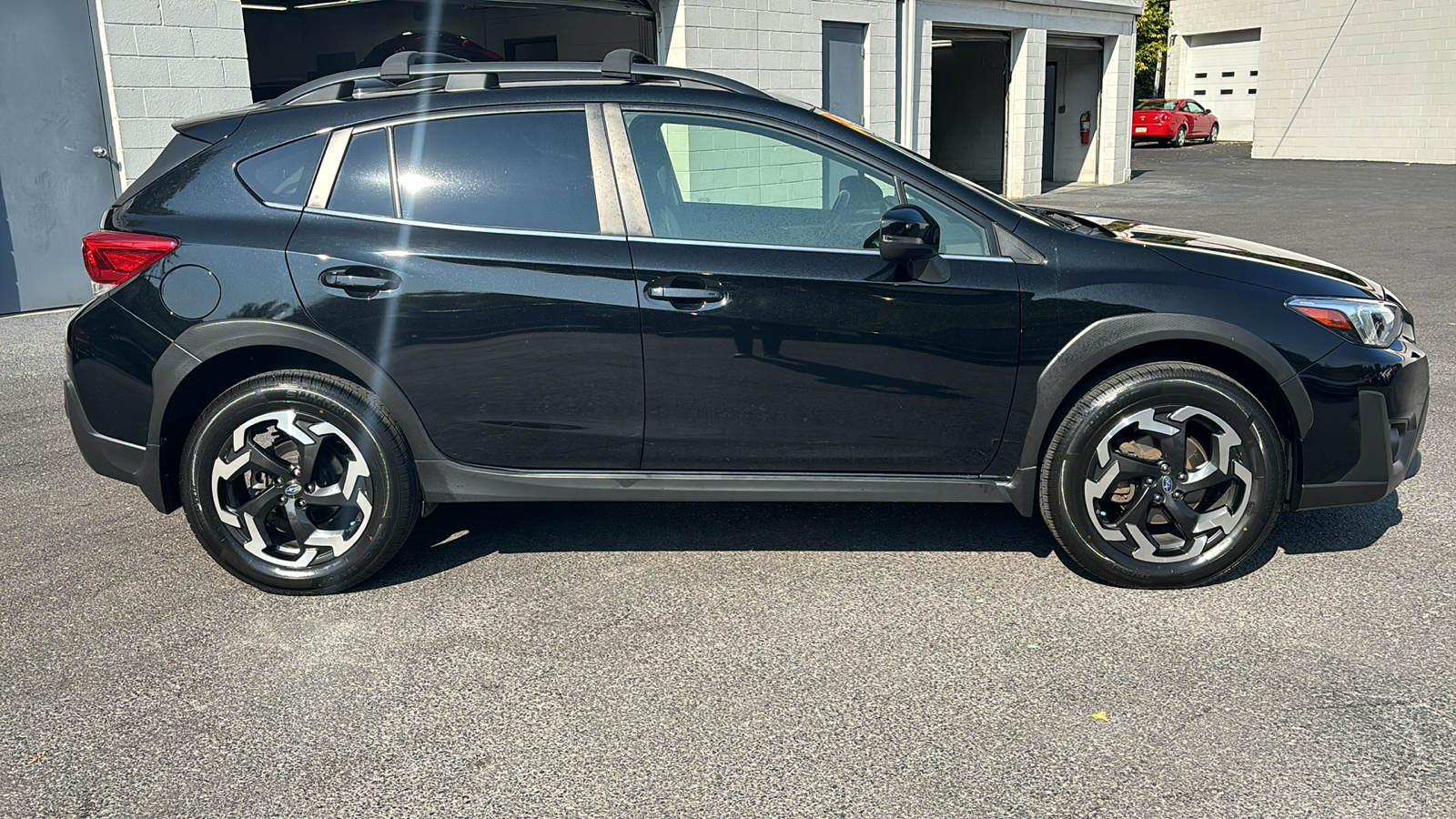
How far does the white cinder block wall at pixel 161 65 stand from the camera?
941 cm

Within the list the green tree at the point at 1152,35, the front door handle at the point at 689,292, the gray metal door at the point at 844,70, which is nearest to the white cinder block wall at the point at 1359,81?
the green tree at the point at 1152,35

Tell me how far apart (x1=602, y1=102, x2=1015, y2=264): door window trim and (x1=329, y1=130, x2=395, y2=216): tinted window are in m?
0.79

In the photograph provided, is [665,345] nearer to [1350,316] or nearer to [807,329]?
[807,329]

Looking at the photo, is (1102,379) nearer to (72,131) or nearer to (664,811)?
(664,811)

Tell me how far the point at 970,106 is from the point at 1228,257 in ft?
74.0

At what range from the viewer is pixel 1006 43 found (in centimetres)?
2117

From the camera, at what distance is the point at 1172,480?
4.12 m

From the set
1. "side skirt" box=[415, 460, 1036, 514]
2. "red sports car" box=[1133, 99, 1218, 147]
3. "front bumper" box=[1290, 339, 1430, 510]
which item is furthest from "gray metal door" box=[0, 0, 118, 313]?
"red sports car" box=[1133, 99, 1218, 147]

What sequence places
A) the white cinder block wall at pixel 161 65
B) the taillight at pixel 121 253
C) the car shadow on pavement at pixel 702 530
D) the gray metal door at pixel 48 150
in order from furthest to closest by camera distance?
the white cinder block wall at pixel 161 65 < the gray metal door at pixel 48 150 < the car shadow on pavement at pixel 702 530 < the taillight at pixel 121 253

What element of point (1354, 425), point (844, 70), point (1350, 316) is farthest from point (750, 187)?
point (844, 70)

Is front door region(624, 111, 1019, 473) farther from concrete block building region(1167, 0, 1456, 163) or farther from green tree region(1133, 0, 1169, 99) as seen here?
green tree region(1133, 0, 1169, 99)

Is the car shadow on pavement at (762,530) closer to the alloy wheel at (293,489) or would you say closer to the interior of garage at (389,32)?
the alloy wheel at (293,489)

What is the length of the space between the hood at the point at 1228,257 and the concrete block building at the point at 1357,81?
97.5ft

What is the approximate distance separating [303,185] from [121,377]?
921mm
